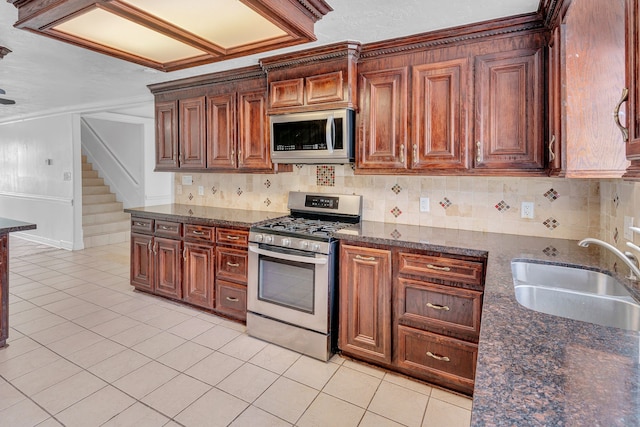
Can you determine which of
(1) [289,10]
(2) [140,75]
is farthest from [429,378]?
(2) [140,75]

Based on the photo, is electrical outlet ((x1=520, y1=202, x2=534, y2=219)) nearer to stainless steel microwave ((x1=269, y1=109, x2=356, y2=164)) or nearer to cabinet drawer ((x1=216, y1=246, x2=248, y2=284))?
stainless steel microwave ((x1=269, y1=109, x2=356, y2=164))

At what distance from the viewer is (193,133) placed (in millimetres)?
3730

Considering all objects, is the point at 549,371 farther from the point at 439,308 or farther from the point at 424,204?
the point at 424,204

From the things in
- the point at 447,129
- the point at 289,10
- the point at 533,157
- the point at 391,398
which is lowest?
the point at 391,398

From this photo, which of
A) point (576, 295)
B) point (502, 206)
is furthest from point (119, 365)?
point (502, 206)

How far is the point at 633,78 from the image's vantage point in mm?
928

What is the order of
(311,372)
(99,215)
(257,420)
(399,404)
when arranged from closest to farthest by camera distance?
(257,420)
(399,404)
(311,372)
(99,215)

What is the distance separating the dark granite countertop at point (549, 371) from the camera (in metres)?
0.69

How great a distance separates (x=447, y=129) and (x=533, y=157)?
22.1 inches

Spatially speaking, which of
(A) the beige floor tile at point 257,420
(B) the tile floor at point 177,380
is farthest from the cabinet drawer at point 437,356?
(A) the beige floor tile at point 257,420

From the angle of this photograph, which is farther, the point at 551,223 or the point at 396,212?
the point at 396,212

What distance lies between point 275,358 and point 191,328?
3.01ft

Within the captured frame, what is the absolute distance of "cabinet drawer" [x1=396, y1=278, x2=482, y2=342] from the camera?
2148mm

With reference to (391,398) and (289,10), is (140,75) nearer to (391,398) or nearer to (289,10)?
(289,10)
